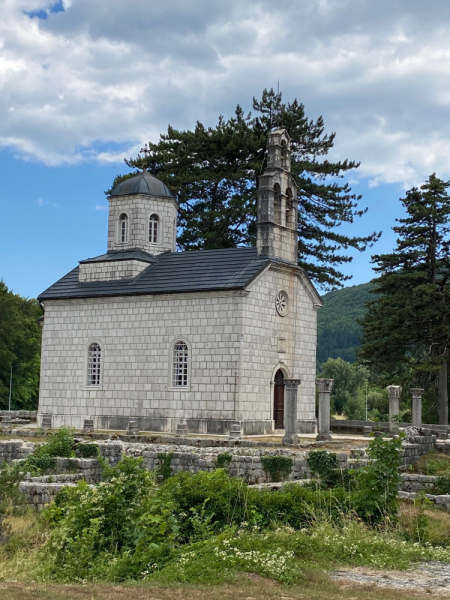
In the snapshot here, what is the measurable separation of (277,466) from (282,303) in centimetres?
1234

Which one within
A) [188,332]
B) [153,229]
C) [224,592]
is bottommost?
[224,592]

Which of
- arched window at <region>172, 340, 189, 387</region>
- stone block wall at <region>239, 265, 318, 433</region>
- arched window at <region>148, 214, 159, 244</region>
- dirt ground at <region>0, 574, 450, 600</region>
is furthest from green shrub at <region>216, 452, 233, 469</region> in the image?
arched window at <region>148, 214, 159, 244</region>

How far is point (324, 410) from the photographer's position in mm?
25859

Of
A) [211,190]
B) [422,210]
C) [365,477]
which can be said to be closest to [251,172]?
[211,190]

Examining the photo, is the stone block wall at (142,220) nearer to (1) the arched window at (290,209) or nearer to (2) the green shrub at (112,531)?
(1) the arched window at (290,209)

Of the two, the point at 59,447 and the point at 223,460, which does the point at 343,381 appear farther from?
the point at 223,460

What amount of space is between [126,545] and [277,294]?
775 inches

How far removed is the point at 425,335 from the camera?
36812mm

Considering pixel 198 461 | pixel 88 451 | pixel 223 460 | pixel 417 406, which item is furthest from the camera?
pixel 417 406

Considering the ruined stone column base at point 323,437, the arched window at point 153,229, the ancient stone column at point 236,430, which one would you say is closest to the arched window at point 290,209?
the arched window at point 153,229

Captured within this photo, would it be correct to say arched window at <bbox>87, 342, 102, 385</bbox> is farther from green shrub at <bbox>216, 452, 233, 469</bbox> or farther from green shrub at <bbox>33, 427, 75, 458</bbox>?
green shrub at <bbox>216, 452, 233, 469</bbox>

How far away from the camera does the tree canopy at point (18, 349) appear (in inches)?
2149

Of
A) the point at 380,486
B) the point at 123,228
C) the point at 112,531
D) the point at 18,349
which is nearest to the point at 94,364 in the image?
the point at 123,228

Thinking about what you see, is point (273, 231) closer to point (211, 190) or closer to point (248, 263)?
point (248, 263)
